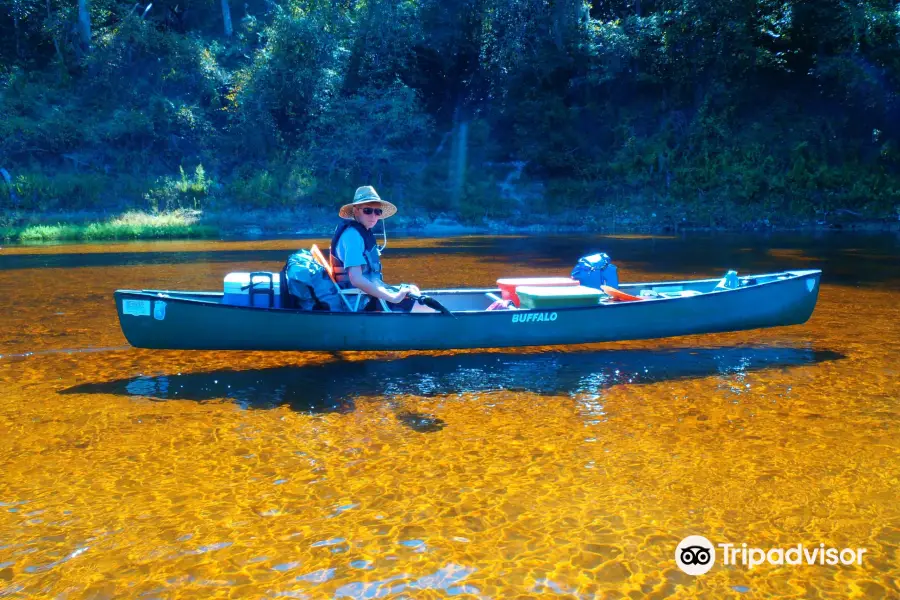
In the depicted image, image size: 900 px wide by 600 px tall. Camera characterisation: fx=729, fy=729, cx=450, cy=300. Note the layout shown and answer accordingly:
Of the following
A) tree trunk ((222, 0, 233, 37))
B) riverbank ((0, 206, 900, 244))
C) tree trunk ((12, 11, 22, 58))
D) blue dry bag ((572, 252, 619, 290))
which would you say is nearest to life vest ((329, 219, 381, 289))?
blue dry bag ((572, 252, 619, 290))

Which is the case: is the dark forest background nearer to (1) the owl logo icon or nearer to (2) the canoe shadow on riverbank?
(2) the canoe shadow on riverbank

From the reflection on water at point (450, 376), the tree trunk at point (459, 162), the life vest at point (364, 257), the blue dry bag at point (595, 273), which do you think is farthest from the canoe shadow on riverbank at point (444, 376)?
the tree trunk at point (459, 162)

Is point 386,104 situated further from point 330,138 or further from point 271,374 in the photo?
point 271,374

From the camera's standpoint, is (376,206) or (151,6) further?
(151,6)

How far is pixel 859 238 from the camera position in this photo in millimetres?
22828

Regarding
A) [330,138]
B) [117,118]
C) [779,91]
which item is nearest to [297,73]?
[330,138]

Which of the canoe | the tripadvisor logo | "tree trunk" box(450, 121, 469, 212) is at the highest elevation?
"tree trunk" box(450, 121, 469, 212)

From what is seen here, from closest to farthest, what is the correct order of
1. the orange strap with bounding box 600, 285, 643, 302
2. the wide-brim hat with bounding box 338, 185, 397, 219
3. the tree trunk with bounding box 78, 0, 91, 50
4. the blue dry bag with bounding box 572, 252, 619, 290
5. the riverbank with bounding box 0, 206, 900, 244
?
the wide-brim hat with bounding box 338, 185, 397, 219 → the orange strap with bounding box 600, 285, 643, 302 → the blue dry bag with bounding box 572, 252, 619, 290 → the riverbank with bounding box 0, 206, 900, 244 → the tree trunk with bounding box 78, 0, 91, 50

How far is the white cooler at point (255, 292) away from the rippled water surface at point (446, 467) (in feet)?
2.43

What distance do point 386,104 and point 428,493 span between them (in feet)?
98.3

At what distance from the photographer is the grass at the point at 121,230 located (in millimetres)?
25734

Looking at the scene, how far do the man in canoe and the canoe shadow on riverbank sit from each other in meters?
0.88

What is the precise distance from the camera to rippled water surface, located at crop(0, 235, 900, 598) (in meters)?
3.72

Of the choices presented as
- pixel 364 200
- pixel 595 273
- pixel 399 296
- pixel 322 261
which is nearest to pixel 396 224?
pixel 595 273
